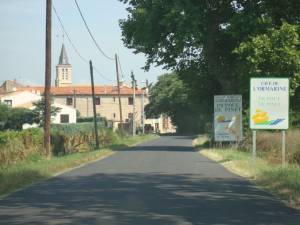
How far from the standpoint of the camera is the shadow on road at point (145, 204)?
12039 millimetres

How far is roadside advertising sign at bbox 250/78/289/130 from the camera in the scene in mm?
23844

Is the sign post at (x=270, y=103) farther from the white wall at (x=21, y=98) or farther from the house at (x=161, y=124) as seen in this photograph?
the house at (x=161, y=124)

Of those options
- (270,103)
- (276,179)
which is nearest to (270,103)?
(270,103)

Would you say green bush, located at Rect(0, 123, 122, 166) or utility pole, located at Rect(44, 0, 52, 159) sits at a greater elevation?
utility pole, located at Rect(44, 0, 52, 159)

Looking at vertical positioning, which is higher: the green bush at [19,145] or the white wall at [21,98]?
the white wall at [21,98]

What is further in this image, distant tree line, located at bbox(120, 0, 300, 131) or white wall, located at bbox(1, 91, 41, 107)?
white wall, located at bbox(1, 91, 41, 107)

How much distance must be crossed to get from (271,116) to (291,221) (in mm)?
12514

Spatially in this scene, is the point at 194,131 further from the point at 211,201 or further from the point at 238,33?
the point at 211,201

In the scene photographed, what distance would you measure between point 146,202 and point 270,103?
35.1 ft

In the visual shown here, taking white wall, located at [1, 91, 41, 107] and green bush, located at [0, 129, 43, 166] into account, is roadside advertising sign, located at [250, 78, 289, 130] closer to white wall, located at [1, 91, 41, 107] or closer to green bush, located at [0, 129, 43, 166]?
green bush, located at [0, 129, 43, 166]

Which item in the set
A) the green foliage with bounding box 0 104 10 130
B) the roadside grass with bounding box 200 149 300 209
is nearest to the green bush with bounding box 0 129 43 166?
the roadside grass with bounding box 200 149 300 209

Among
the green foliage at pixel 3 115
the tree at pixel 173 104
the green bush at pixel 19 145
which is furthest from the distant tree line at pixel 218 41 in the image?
the tree at pixel 173 104

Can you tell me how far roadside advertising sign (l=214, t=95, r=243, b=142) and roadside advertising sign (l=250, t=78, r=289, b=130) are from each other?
14970 millimetres

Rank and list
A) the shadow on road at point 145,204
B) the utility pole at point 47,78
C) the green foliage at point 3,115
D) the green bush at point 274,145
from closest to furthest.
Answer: the shadow on road at point 145,204 < the green bush at point 274,145 < the utility pole at point 47,78 < the green foliage at point 3,115
